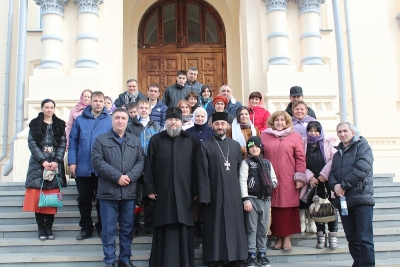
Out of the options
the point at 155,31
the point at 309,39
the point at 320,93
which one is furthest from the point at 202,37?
the point at 320,93

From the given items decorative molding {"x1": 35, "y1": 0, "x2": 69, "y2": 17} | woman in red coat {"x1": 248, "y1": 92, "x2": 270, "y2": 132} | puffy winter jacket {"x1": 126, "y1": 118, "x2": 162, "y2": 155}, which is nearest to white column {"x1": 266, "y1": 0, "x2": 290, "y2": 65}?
woman in red coat {"x1": 248, "y1": 92, "x2": 270, "y2": 132}

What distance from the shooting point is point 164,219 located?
489cm

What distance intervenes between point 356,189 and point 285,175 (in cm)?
97

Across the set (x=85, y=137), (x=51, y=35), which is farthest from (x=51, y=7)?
(x=85, y=137)

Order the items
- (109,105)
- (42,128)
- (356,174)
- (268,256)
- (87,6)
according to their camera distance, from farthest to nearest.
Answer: (87,6) → (109,105) → (42,128) → (268,256) → (356,174)

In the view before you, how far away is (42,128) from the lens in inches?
221

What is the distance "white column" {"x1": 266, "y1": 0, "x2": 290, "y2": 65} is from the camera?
9.23 metres

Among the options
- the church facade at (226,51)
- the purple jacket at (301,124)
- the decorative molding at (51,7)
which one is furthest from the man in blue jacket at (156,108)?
the decorative molding at (51,7)

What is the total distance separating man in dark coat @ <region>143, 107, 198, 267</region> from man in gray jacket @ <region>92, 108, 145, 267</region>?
0.64 feet

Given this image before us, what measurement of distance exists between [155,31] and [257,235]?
26.9 feet

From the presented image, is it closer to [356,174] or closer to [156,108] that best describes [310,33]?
[156,108]

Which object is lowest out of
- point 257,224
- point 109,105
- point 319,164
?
point 257,224

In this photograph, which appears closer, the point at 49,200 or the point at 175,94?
the point at 49,200

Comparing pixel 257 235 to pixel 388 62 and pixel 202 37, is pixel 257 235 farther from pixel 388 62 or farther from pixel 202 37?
pixel 388 62
